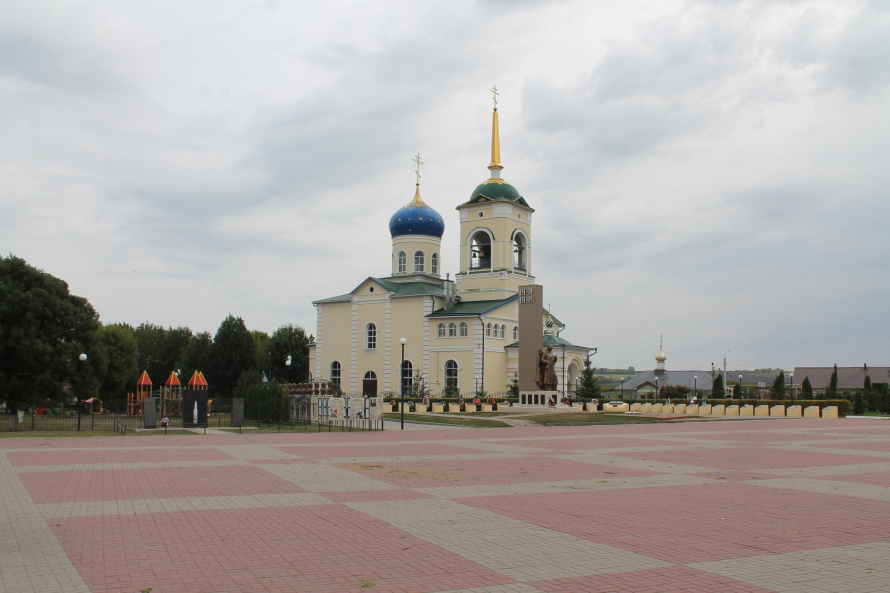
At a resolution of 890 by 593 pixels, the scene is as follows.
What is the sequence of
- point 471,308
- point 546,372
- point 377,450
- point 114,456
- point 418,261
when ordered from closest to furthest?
point 114,456 < point 377,450 < point 546,372 < point 471,308 < point 418,261

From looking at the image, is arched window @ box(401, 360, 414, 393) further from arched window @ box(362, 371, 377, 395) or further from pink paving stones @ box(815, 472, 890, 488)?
pink paving stones @ box(815, 472, 890, 488)

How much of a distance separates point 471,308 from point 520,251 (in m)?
7.57

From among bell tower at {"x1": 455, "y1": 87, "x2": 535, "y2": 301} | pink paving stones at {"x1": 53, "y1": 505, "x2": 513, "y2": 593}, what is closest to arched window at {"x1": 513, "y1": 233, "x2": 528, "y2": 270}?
bell tower at {"x1": 455, "y1": 87, "x2": 535, "y2": 301}

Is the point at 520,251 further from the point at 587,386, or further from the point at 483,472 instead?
the point at 483,472

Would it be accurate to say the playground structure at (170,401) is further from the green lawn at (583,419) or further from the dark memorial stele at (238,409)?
the green lawn at (583,419)

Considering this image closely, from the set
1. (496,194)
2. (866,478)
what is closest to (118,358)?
(496,194)

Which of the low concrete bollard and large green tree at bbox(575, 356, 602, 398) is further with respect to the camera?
large green tree at bbox(575, 356, 602, 398)

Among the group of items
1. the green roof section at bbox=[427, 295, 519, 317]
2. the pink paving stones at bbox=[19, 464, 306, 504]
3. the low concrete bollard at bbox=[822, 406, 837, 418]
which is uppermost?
the green roof section at bbox=[427, 295, 519, 317]

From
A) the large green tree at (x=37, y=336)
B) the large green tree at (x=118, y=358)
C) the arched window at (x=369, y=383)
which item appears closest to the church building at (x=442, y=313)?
the arched window at (x=369, y=383)

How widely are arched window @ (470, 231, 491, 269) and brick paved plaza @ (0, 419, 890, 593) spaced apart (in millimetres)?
40689

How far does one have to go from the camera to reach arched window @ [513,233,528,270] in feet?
192

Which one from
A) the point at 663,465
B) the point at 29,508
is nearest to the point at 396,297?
the point at 663,465

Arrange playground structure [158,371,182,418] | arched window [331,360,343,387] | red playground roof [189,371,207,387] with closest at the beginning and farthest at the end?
1. playground structure [158,371,182,418]
2. red playground roof [189,371,207,387]
3. arched window [331,360,343,387]

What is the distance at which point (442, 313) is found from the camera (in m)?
54.9
